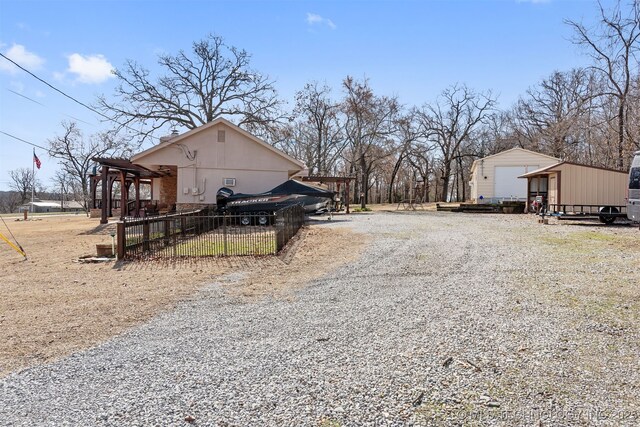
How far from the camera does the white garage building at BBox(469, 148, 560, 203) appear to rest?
28875 millimetres

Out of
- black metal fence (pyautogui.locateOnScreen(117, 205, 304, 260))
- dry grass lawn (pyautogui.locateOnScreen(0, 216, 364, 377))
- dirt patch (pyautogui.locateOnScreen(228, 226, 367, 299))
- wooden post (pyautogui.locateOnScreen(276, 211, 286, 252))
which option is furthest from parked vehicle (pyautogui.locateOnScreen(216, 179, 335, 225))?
wooden post (pyautogui.locateOnScreen(276, 211, 286, 252))

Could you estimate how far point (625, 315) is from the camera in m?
4.87

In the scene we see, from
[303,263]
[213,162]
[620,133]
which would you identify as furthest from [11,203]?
[620,133]

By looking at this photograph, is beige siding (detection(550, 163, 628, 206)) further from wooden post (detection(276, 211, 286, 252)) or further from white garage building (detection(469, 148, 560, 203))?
wooden post (detection(276, 211, 286, 252))

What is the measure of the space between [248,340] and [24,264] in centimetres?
870

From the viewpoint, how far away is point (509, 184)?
29469mm

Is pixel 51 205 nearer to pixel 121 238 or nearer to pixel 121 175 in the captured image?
pixel 121 175

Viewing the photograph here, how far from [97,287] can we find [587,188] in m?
19.6

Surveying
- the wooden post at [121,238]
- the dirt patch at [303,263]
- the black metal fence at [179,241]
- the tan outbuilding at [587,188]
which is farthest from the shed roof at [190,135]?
the tan outbuilding at [587,188]

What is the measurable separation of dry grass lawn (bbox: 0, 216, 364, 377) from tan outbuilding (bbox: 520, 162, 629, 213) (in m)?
12.0

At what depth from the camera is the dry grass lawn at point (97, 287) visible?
15.3 ft

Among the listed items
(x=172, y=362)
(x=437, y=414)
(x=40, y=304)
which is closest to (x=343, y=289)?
(x=172, y=362)

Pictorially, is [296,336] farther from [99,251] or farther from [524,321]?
[99,251]

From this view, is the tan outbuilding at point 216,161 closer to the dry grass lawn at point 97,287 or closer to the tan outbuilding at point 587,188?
the dry grass lawn at point 97,287
